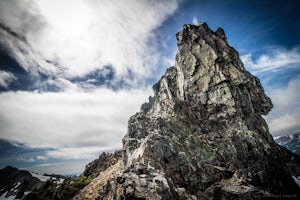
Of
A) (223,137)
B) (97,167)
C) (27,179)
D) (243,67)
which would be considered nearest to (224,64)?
(243,67)

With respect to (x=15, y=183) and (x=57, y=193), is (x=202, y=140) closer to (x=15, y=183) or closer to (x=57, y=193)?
(x=57, y=193)

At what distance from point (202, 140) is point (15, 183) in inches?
7178

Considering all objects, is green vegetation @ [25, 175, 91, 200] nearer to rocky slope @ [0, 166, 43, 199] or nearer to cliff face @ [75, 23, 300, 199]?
cliff face @ [75, 23, 300, 199]

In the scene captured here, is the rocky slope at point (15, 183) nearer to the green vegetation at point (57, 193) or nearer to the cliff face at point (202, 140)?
the green vegetation at point (57, 193)

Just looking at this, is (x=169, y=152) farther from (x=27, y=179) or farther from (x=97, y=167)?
(x=27, y=179)

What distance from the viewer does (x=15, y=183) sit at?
158m

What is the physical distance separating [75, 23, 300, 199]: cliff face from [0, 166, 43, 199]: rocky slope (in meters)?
112

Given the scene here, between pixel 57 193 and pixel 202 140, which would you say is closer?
pixel 202 140

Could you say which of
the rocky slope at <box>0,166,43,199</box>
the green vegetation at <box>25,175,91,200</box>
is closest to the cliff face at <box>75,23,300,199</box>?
the green vegetation at <box>25,175,91,200</box>

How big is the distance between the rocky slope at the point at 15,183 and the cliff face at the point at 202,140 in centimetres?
11164

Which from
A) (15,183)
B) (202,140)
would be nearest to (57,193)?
(202,140)

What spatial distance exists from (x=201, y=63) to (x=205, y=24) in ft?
99.3

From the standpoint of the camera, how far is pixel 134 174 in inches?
916

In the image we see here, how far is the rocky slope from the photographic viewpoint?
136 metres
